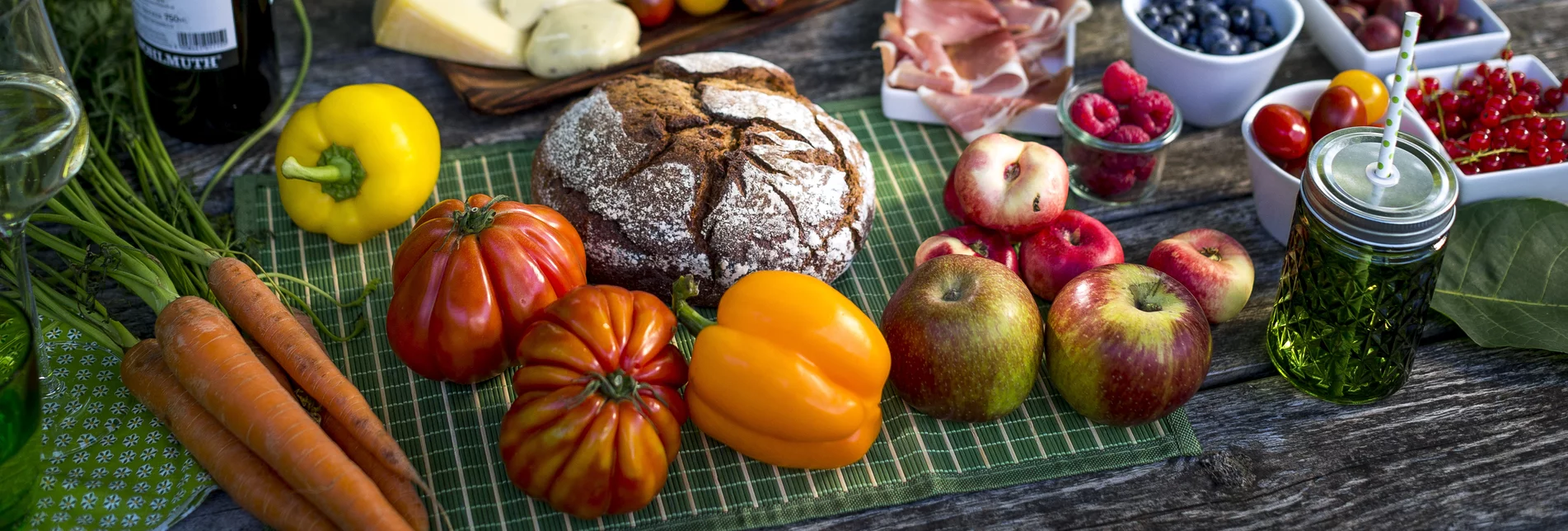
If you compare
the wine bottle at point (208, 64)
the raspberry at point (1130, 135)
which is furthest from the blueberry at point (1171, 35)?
the wine bottle at point (208, 64)

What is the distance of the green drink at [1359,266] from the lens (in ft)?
3.78

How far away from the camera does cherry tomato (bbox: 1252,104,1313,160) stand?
1499 millimetres

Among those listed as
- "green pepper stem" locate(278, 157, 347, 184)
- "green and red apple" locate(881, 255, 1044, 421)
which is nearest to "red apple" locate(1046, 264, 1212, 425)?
"green and red apple" locate(881, 255, 1044, 421)

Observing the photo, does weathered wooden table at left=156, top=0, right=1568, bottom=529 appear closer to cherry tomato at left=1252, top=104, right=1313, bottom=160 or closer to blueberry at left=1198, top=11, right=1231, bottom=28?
cherry tomato at left=1252, top=104, right=1313, bottom=160

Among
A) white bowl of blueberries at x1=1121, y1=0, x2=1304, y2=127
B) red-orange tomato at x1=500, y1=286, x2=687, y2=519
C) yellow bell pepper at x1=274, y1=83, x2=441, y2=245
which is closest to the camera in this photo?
red-orange tomato at x1=500, y1=286, x2=687, y2=519

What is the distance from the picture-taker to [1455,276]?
1.45 m

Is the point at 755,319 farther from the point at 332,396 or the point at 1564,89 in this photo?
the point at 1564,89

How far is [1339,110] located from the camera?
1516mm

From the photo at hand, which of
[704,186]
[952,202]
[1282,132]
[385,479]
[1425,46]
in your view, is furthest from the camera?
[1425,46]

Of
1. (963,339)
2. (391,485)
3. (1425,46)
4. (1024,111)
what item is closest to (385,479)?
(391,485)

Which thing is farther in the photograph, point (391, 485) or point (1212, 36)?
point (1212, 36)

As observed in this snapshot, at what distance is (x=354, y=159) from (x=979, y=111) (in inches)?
36.5

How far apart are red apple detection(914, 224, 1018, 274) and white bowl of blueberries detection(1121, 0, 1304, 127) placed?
0.45 m

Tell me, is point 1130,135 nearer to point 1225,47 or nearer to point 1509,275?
point 1225,47
